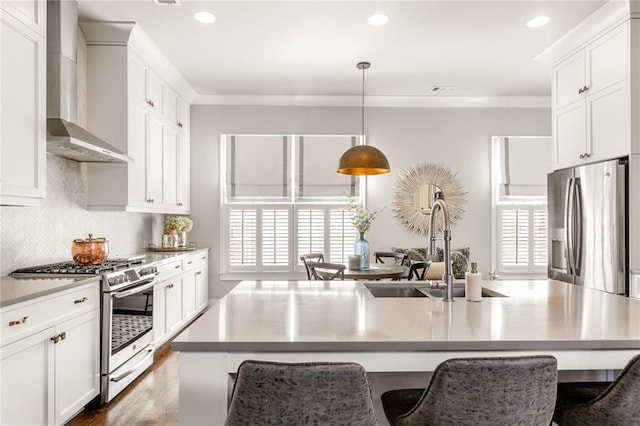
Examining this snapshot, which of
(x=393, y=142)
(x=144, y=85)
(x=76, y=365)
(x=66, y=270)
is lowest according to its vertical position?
(x=76, y=365)

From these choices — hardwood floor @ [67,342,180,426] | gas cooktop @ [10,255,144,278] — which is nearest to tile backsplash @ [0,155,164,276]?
gas cooktop @ [10,255,144,278]

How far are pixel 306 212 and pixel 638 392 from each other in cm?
452

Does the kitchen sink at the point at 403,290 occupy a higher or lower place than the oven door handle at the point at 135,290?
higher

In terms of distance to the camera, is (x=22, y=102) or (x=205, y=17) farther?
(x=205, y=17)

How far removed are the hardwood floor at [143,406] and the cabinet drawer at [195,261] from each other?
4.26 feet

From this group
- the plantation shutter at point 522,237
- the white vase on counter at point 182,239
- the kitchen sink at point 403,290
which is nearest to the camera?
the kitchen sink at point 403,290

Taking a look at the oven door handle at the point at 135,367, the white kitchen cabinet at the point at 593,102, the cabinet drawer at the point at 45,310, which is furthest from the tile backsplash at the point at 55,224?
the white kitchen cabinet at the point at 593,102

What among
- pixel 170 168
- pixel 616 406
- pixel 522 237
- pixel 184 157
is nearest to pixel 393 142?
pixel 522 237

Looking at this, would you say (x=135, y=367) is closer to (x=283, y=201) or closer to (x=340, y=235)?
(x=283, y=201)

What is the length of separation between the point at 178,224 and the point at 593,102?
14.7 ft

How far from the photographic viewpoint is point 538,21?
339 cm

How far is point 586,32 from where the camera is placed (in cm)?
346

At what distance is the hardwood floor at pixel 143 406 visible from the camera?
2.56 m

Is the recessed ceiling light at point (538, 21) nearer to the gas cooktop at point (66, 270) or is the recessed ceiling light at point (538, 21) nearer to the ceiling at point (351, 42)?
the ceiling at point (351, 42)
